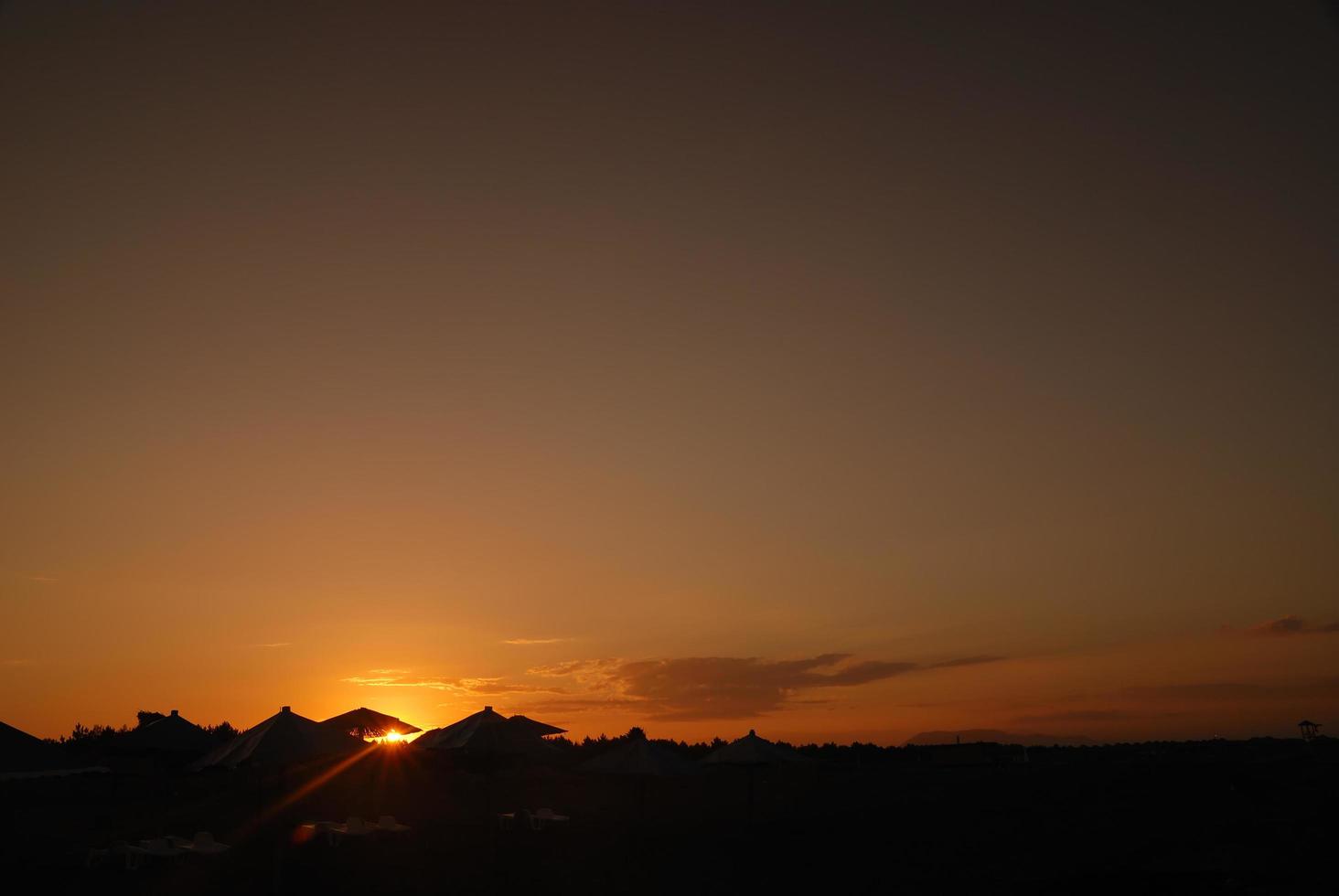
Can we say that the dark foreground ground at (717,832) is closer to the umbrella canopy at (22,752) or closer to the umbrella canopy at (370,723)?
the umbrella canopy at (370,723)

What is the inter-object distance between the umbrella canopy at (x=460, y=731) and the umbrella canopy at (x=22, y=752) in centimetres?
1385

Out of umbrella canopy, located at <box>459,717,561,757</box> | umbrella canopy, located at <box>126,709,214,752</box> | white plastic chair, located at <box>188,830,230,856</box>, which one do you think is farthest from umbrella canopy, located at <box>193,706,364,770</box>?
umbrella canopy, located at <box>459,717,561,757</box>

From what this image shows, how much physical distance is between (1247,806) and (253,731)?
29.8 meters

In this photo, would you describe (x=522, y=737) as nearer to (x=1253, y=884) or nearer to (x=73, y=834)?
(x=73, y=834)

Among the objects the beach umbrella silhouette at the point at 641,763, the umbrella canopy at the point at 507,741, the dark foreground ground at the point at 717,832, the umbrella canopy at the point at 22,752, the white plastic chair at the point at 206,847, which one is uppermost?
the umbrella canopy at the point at 22,752

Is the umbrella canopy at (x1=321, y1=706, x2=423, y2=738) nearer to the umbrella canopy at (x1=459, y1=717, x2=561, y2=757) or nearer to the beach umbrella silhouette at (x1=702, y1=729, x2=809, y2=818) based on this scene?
the umbrella canopy at (x1=459, y1=717, x2=561, y2=757)

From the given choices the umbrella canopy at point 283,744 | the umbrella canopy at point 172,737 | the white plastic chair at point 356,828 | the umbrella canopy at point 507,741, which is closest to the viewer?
the umbrella canopy at point 283,744

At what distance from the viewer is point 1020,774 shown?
3972cm

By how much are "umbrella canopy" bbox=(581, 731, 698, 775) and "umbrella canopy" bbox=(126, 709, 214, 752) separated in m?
11.5

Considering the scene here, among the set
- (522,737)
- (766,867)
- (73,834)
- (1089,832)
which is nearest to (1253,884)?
(1089,832)

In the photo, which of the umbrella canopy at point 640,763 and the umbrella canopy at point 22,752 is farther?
the umbrella canopy at point 640,763

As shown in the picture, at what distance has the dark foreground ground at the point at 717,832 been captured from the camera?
2409cm

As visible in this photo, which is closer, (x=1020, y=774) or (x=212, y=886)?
(x=212, y=886)

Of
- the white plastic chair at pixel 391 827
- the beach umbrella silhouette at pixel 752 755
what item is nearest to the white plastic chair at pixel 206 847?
the white plastic chair at pixel 391 827
